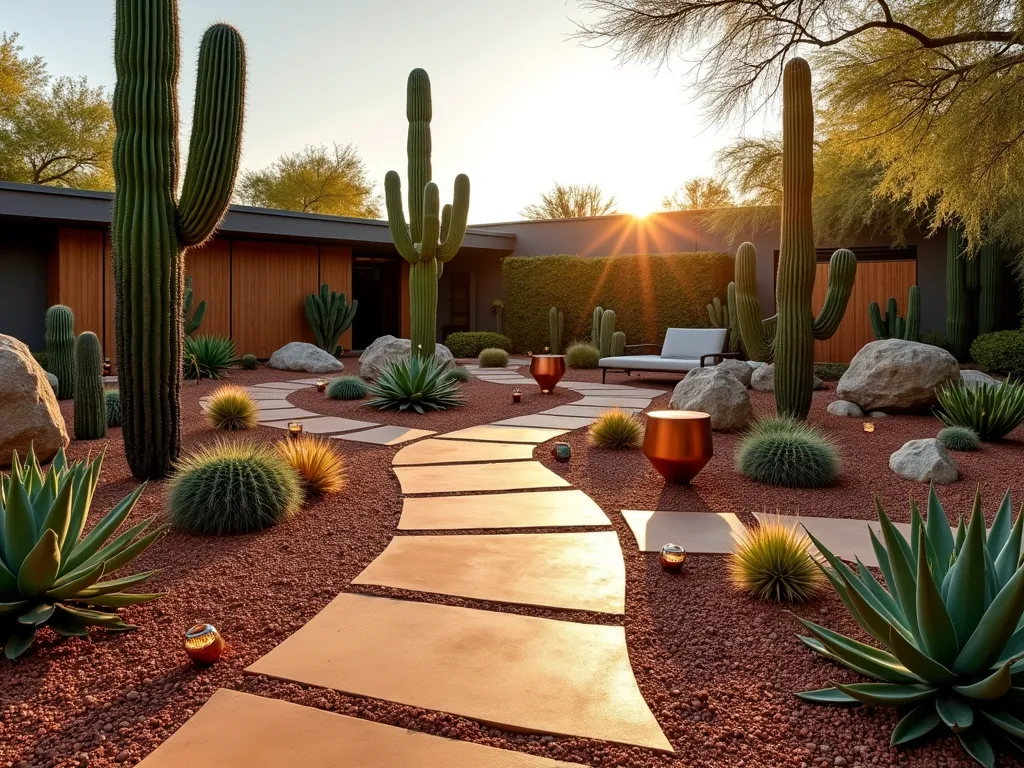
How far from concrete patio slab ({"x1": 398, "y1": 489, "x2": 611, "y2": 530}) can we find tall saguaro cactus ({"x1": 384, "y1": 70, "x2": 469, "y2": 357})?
16.8ft

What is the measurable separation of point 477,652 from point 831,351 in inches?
555

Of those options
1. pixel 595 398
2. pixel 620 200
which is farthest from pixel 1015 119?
pixel 620 200

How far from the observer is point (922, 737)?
5.54 feet

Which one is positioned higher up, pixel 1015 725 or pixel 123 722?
pixel 1015 725

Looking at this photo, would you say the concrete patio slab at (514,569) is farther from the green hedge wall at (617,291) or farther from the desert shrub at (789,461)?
the green hedge wall at (617,291)

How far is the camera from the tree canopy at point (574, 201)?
31.4 meters

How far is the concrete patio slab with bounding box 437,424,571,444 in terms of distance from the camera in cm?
596

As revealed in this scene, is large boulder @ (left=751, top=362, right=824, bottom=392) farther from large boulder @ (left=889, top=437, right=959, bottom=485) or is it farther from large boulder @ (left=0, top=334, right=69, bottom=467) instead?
large boulder @ (left=0, top=334, right=69, bottom=467)

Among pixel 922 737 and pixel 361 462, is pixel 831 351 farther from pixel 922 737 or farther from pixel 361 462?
pixel 922 737

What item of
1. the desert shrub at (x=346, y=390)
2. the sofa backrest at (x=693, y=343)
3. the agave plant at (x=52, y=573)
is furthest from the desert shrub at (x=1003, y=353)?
the agave plant at (x=52, y=573)

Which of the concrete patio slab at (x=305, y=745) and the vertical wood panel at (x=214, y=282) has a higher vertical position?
the vertical wood panel at (x=214, y=282)

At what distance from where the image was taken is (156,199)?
4250 millimetres

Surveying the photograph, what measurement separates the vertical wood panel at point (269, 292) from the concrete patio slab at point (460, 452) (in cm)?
990

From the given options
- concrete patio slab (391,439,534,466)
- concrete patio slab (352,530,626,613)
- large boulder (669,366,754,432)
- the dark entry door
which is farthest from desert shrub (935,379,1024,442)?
the dark entry door
